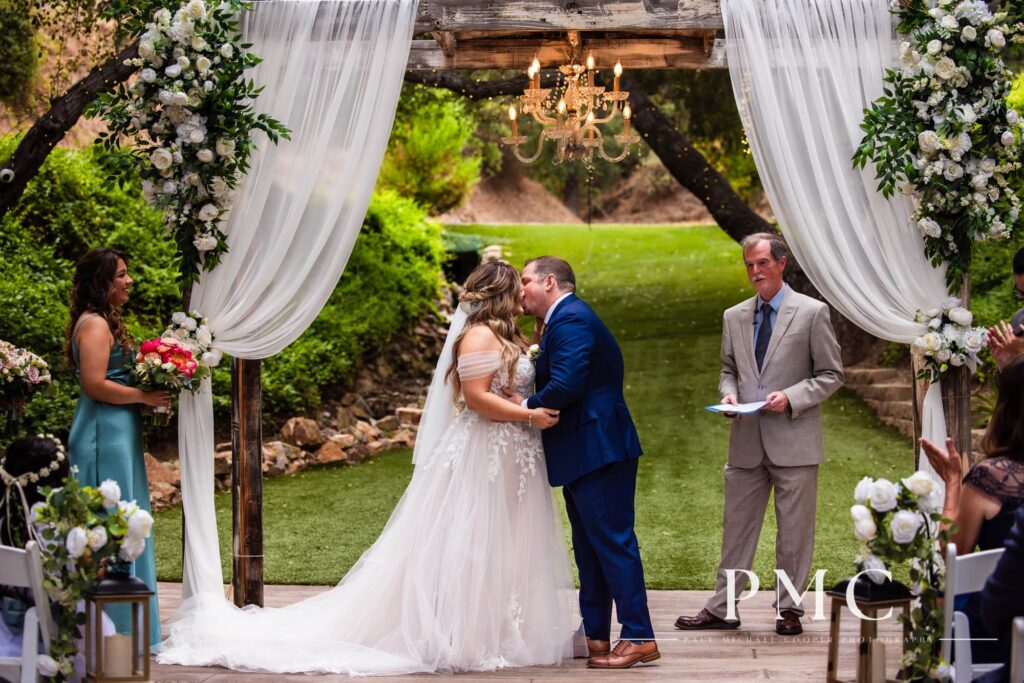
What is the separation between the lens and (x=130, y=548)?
3232mm

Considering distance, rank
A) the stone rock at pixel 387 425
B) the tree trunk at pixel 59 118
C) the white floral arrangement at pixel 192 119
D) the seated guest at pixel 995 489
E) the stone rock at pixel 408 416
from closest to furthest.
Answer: the seated guest at pixel 995 489, the white floral arrangement at pixel 192 119, the tree trunk at pixel 59 118, the stone rock at pixel 387 425, the stone rock at pixel 408 416

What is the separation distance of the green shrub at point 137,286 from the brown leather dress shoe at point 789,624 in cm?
508

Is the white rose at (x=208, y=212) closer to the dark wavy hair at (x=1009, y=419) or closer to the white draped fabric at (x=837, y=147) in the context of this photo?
the white draped fabric at (x=837, y=147)

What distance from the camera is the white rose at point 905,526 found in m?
3.02

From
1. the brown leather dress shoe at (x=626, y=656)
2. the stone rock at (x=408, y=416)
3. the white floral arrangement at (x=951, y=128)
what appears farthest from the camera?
the stone rock at (x=408, y=416)

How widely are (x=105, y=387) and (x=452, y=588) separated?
5.37ft

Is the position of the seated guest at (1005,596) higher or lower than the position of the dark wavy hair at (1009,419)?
lower

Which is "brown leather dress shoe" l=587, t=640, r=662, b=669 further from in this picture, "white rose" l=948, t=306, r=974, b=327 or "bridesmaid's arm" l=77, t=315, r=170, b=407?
"bridesmaid's arm" l=77, t=315, r=170, b=407

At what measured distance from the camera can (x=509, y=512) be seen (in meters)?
4.64

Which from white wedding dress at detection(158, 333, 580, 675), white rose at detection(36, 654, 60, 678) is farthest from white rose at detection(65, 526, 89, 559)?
white wedding dress at detection(158, 333, 580, 675)

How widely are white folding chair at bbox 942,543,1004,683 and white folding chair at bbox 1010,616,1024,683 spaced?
0.13m

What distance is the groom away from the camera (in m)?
4.48

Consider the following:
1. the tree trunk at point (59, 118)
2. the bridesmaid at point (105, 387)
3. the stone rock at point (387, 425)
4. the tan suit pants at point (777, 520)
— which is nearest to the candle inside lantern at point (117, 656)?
the bridesmaid at point (105, 387)

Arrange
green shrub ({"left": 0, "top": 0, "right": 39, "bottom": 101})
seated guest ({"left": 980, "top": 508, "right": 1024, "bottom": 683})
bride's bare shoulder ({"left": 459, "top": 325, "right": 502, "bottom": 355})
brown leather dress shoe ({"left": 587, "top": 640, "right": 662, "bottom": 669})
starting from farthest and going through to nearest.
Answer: green shrub ({"left": 0, "top": 0, "right": 39, "bottom": 101}), bride's bare shoulder ({"left": 459, "top": 325, "right": 502, "bottom": 355}), brown leather dress shoe ({"left": 587, "top": 640, "right": 662, "bottom": 669}), seated guest ({"left": 980, "top": 508, "right": 1024, "bottom": 683})
